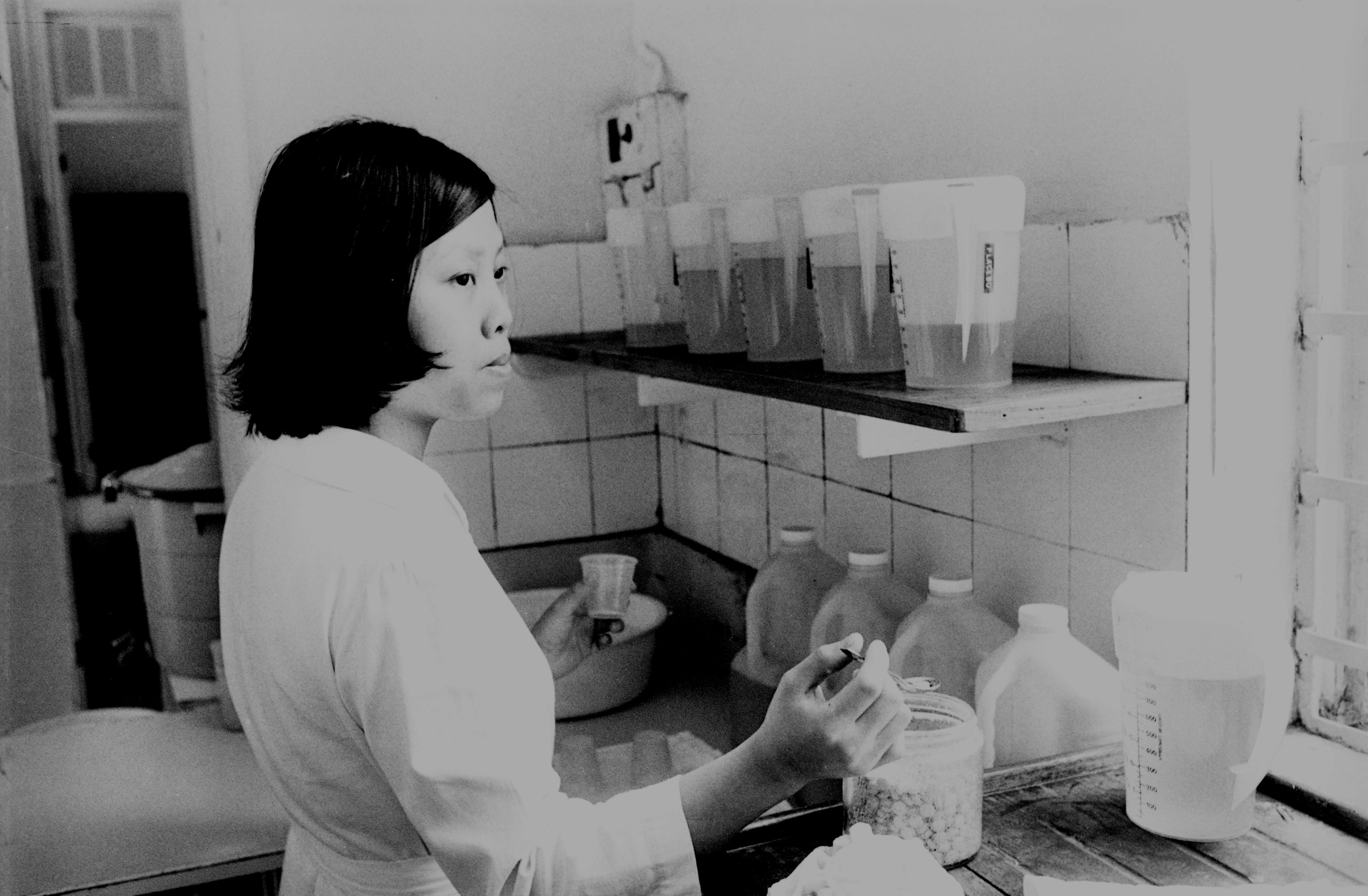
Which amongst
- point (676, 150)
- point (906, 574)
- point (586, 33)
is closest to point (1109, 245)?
point (906, 574)

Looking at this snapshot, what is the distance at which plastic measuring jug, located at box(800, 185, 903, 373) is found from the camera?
1405 mm

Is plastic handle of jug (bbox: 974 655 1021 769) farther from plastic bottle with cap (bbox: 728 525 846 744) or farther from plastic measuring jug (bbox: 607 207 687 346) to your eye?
plastic measuring jug (bbox: 607 207 687 346)

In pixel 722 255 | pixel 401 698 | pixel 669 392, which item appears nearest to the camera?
pixel 401 698

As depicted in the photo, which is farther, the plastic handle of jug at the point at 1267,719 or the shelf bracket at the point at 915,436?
the shelf bracket at the point at 915,436

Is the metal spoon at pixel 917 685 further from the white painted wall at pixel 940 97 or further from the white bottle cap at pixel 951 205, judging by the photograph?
the white painted wall at pixel 940 97

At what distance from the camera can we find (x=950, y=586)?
58.5 inches

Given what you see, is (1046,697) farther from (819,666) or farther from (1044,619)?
(819,666)

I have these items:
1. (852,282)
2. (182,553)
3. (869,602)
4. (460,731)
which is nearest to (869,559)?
(869,602)

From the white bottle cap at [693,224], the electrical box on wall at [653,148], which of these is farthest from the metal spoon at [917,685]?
the electrical box on wall at [653,148]

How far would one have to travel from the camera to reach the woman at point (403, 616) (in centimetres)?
97

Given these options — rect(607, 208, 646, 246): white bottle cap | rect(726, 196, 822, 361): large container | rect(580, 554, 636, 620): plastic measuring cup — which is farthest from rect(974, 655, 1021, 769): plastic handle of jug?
rect(607, 208, 646, 246): white bottle cap

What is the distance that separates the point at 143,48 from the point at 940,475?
1.38 metres

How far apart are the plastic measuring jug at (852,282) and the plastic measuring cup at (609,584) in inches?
17.4

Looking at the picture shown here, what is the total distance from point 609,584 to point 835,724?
76 cm
